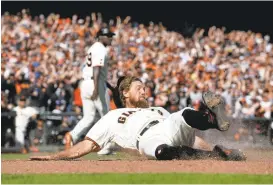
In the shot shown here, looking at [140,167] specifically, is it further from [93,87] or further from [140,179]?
[93,87]

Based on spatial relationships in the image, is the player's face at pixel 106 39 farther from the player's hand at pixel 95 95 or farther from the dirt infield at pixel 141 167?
the dirt infield at pixel 141 167

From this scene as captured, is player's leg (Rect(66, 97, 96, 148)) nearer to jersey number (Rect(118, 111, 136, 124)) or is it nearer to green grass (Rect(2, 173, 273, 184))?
jersey number (Rect(118, 111, 136, 124))

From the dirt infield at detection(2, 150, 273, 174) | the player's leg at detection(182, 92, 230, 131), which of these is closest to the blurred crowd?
the dirt infield at detection(2, 150, 273, 174)

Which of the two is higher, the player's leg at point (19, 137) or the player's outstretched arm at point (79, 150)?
the player's outstretched arm at point (79, 150)

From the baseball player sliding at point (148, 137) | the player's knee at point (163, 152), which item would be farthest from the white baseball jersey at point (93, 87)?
the player's knee at point (163, 152)

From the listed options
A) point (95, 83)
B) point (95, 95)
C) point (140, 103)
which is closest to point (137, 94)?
point (140, 103)

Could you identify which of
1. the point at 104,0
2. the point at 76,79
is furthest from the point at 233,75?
the point at 104,0
